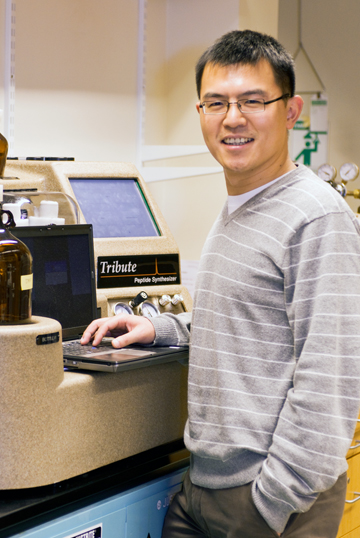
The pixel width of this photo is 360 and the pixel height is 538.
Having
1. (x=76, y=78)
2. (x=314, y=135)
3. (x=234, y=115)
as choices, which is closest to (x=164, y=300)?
(x=234, y=115)

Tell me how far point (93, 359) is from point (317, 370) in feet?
1.35

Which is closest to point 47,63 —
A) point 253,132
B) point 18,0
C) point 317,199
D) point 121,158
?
point 18,0

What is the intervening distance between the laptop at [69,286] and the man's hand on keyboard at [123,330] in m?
0.02

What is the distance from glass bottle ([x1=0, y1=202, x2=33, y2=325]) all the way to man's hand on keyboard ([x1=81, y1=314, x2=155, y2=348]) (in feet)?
0.77

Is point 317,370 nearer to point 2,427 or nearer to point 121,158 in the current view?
point 2,427

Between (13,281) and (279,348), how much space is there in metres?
0.47

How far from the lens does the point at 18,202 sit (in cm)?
166

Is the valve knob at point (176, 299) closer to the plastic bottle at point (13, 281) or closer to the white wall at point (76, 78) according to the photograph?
the plastic bottle at point (13, 281)

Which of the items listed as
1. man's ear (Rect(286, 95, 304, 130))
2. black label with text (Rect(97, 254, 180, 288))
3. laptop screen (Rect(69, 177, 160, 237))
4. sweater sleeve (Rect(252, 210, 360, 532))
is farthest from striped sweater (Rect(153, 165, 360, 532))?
laptop screen (Rect(69, 177, 160, 237))

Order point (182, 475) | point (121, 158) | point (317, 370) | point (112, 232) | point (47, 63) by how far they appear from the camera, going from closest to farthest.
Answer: point (317, 370), point (182, 475), point (112, 232), point (47, 63), point (121, 158)

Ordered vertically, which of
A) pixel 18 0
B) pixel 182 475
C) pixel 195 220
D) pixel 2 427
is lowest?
pixel 182 475

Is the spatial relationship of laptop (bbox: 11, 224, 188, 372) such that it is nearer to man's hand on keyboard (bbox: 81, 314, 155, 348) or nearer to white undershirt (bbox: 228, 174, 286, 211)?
man's hand on keyboard (bbox: 81, 314, 155, 348)

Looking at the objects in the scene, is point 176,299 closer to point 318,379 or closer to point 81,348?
point 81,348

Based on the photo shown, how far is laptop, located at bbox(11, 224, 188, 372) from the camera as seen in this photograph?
4.28 ft
